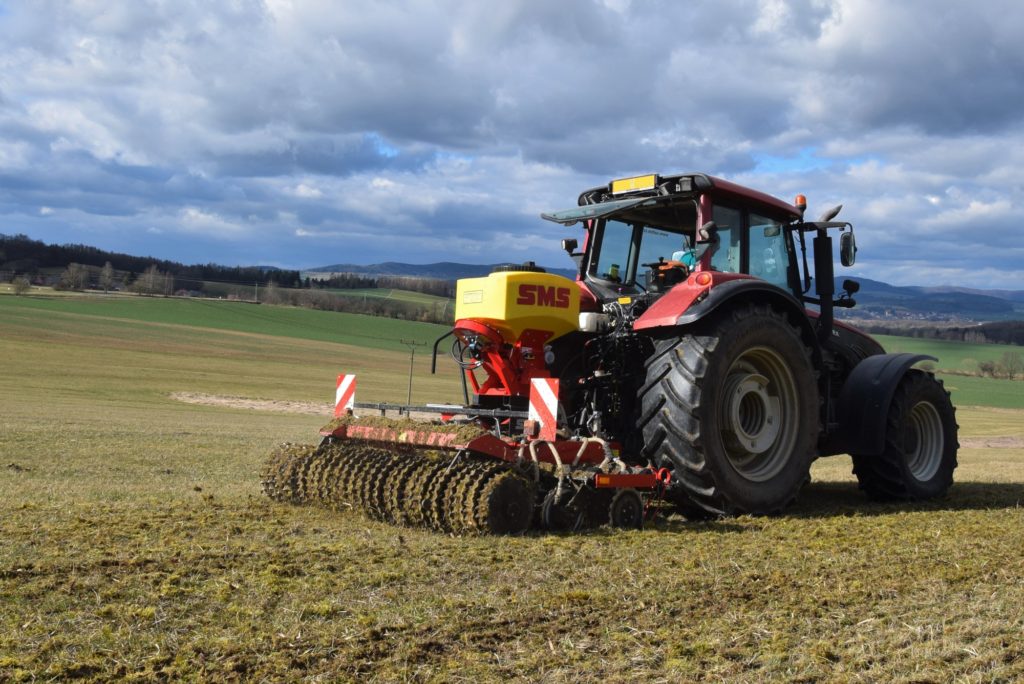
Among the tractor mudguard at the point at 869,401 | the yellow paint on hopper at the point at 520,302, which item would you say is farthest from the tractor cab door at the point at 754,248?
the yellow paint on hopper at the point at 520,302

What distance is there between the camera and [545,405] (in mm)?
6629

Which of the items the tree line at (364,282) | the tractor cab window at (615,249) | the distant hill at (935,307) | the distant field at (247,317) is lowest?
the distant field at (247,317)

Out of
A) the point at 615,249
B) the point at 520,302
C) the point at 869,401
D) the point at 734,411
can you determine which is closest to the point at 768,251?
the point at 615,249

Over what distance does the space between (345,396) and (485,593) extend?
13.3ft

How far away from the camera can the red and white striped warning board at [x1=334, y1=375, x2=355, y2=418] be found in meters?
8.27

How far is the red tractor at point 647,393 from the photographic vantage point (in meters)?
6.50

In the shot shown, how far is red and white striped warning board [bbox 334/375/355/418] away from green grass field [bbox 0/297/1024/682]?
3.62 ft

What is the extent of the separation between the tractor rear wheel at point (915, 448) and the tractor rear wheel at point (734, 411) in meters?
1.42

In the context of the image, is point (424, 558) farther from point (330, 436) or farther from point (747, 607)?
point (330, 436)

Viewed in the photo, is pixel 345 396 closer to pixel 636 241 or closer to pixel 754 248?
pixel 636 241

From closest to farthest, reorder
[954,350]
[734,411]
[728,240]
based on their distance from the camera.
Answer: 1. [734,411]
2. [728,240]
3. [954,350]

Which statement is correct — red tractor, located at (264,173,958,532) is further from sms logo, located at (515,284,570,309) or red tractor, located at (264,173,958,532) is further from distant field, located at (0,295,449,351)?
distant field, located at (0,295,449,351)

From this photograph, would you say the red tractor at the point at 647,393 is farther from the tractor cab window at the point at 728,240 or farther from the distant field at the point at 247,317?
the distant field at the point at 247,317

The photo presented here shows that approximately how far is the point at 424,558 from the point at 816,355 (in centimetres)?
430
